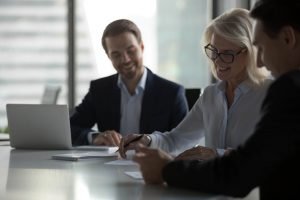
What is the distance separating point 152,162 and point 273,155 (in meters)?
0.45

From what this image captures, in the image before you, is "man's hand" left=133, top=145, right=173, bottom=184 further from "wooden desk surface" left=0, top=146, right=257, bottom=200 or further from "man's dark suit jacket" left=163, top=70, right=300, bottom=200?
"man's dark suit jacket" left=163, top=70, right=300, bottom=200

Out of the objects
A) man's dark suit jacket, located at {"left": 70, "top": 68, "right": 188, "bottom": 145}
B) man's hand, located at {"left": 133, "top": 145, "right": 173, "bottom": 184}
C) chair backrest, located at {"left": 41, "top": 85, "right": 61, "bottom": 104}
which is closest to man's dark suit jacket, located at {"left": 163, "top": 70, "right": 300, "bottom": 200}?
man's hand, located at {"left": 133, "top": 145, "right": 173, "bottom": 184}

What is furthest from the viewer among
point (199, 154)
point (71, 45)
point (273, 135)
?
point (71, 45)

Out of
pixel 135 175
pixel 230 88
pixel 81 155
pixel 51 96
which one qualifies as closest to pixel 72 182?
pixel 135 175

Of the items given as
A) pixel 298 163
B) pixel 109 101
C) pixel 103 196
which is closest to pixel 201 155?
pixel 103 196

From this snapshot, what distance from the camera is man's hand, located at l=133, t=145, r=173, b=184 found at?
182 centimetres

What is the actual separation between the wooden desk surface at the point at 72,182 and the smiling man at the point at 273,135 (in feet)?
0.41

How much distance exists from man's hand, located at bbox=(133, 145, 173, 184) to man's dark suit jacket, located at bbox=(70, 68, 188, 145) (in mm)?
1737

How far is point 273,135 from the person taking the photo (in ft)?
4.88

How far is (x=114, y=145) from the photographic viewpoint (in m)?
3.25

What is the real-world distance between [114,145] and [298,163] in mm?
1824

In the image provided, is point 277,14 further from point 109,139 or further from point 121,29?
point 121,29

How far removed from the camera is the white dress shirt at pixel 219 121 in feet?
9.24

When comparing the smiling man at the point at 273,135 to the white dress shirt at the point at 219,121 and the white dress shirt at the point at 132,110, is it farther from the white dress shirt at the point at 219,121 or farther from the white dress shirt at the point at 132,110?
the white dress shirt at the point at 132,110
